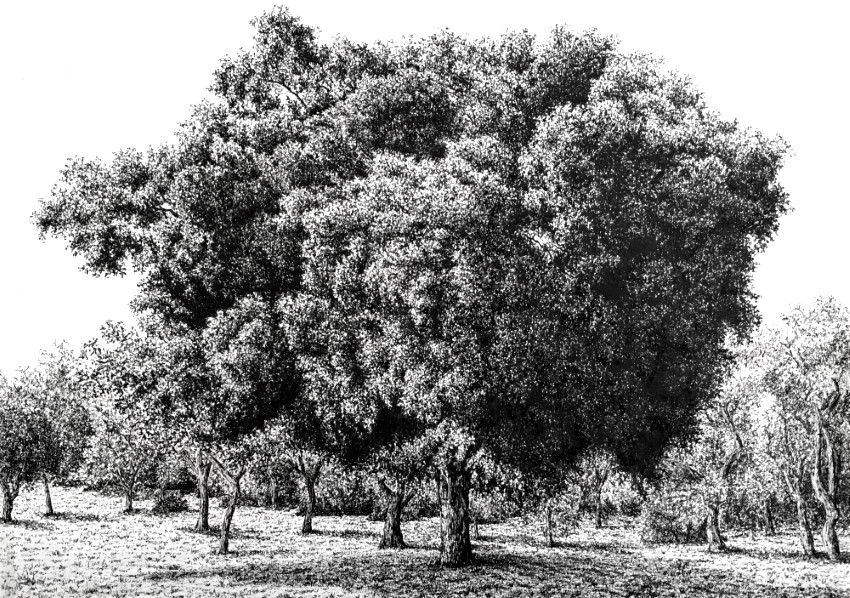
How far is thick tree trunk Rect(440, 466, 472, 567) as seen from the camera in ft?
95.5

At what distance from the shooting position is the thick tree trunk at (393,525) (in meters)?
41.5

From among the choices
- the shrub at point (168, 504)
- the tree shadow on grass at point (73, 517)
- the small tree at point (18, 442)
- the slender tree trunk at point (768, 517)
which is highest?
the small tree at point (18, 442)

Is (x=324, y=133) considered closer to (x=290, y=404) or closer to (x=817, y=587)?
(x=290, y=404)

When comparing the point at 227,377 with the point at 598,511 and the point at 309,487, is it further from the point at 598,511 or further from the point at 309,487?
the point at 598,511

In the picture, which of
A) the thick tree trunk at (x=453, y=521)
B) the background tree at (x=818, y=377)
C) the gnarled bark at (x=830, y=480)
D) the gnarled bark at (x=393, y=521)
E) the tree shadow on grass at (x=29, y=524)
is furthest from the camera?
the tree shadow on grass at (x=29, y=524)

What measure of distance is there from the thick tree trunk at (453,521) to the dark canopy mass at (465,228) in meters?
2.04

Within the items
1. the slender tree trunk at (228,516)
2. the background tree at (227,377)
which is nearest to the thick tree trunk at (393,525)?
the slender tree trunk at (228,516)

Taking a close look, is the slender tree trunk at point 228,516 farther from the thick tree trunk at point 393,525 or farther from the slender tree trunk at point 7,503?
the slender tree trunk at point 7,503

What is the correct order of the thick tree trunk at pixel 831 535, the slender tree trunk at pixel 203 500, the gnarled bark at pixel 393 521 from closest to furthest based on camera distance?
the gnarled bark at pixel 393 521, the thick tree trunk at pixel 831 535, the slender tree trunk at pixel 203 500

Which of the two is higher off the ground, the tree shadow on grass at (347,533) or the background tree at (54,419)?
the background tree at (54,419)

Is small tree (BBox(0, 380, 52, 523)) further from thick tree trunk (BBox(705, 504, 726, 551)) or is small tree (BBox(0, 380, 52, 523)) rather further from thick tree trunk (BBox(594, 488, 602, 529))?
thick tree trunk (BBox(594, 488, 602, 529))

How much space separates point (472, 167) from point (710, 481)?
41.1m

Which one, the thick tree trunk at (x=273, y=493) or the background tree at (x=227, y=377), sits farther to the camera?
the thick tree trunk at (x=273, y=493)

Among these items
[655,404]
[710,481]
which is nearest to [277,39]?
[655,404]
